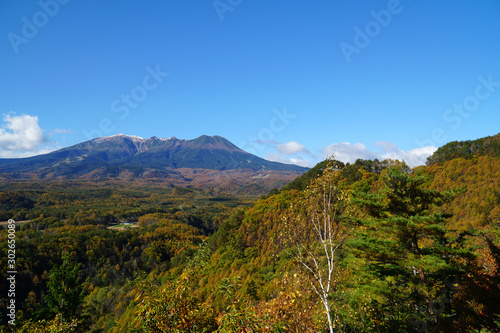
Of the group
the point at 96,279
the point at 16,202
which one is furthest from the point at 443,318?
the point at 16,202

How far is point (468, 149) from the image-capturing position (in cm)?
2223

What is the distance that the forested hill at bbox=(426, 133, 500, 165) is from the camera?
65.4ft

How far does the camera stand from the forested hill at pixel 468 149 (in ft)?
65.4

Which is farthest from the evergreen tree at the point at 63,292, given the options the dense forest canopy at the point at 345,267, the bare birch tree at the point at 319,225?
the bare birch tree at the point at 319,225

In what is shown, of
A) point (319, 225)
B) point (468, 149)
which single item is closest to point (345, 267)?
point (319, 225)

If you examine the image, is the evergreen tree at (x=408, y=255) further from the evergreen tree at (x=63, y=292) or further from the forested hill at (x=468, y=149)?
the evergreen tree at (x=63, y=292)

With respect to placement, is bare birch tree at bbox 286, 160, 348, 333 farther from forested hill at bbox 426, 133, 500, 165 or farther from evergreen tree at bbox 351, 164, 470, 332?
forested hill at bbox 426, 133, 500, 165

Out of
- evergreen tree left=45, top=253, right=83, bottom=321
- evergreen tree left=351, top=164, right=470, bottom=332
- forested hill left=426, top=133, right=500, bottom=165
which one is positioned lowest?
evergreen tree left=45, top=253, right=83, bottom=321

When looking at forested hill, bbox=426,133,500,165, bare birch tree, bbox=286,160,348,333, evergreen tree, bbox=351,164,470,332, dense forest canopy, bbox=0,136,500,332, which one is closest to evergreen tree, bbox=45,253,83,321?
dense forest canopy, bbox=0,136,500,332

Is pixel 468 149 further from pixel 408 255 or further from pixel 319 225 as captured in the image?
pixel 319 225

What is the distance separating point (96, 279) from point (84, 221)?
36501 mm

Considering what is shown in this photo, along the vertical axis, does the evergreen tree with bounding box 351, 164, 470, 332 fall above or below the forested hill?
below

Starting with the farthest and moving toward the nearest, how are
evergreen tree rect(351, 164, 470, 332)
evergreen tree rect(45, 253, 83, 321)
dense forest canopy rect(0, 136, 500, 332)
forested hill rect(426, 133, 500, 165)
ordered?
forested hill rect(426, 133, 500, 165) < evergreen tree rect(45, 253, 83, 321) < evergreen tree rect(351, 164, 470, 332) < dense forest canopy rect(0, 136, 500, 332)

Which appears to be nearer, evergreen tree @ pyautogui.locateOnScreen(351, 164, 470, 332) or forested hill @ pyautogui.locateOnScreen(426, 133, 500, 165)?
evergreen tree @ pyautogui.locateOnScreen(351, 164, 470, 332)
